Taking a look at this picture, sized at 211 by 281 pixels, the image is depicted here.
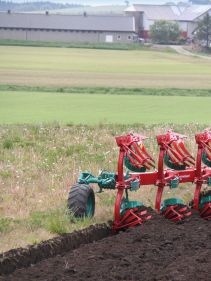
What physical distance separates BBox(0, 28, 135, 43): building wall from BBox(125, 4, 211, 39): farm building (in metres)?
13.3

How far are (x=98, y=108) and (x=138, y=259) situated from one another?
20.2 metres

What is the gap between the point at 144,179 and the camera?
9461 mm

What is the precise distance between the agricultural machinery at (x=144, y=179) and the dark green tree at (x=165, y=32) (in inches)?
4416

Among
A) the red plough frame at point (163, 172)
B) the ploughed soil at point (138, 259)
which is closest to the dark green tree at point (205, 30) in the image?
the red plough frame at point (163, 172)

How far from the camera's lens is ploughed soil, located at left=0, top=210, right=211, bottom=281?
6789 millimetres

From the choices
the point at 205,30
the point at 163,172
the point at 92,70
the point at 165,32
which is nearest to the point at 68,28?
the point at 165,32

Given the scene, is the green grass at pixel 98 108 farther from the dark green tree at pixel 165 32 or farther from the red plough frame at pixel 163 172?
the dark green tree at pixel 165 32

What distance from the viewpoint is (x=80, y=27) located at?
120 metres

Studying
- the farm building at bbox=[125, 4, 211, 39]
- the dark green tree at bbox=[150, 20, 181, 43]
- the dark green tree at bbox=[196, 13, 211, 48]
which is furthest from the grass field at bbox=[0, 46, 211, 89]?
the farm building at bbox=[125, 4, 211, 39]

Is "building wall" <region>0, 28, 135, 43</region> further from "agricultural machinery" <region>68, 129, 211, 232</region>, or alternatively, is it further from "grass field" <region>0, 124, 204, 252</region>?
"agricultural machinery" <region>68, 129, 211, 232</region>

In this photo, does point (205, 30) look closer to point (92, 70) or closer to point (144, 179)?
point (92, 70)

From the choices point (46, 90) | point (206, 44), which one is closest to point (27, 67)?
point (46, 90)

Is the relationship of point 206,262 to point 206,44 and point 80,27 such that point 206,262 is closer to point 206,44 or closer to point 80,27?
point 206,44

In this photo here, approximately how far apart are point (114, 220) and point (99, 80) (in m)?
36.8
